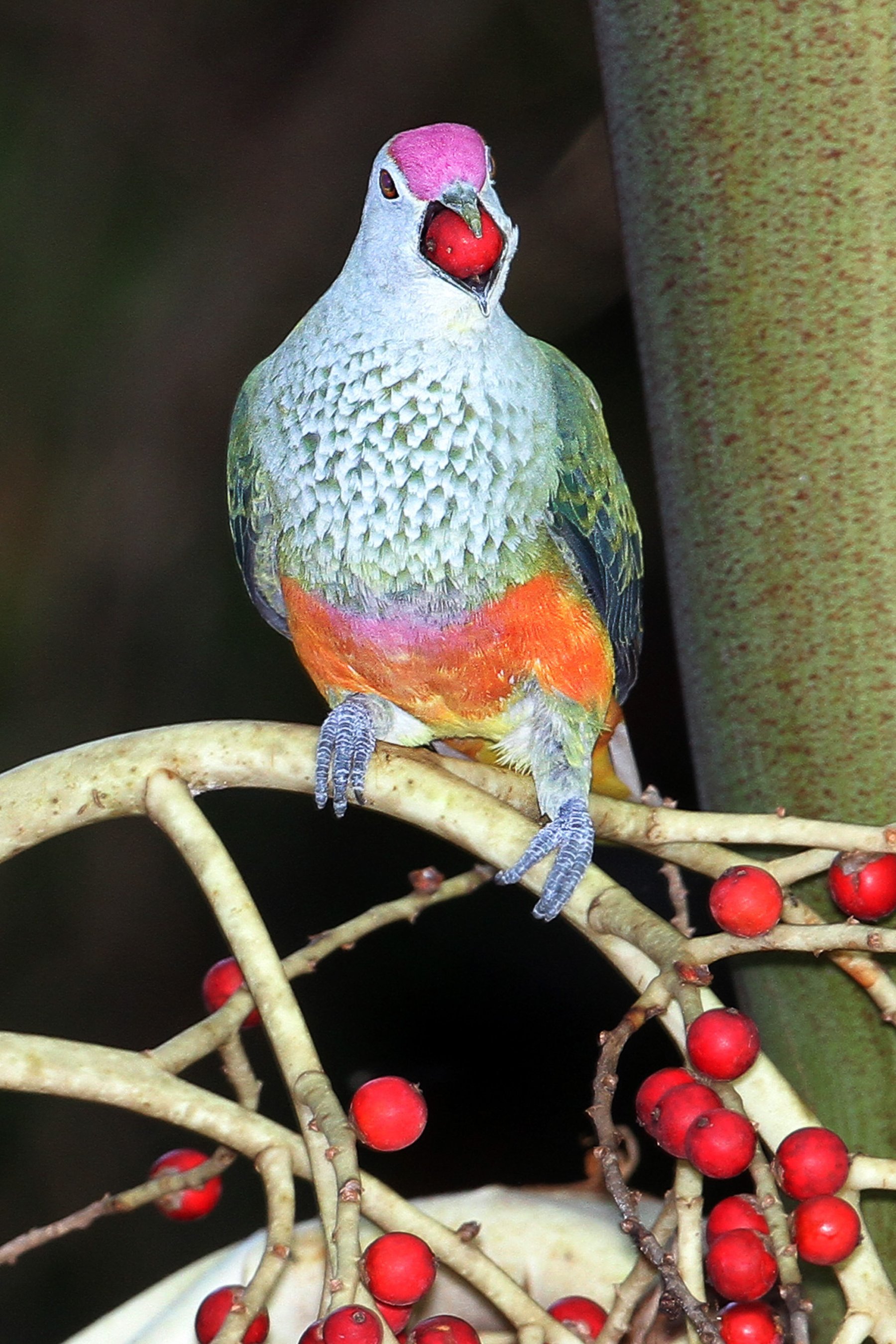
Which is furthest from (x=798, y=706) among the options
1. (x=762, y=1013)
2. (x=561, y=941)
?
(x=561, y=941)

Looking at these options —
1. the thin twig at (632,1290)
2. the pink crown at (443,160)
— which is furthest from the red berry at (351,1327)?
the pink crown at (443,160)

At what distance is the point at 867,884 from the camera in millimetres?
817

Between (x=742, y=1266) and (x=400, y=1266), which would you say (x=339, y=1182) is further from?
(x=742, y=1266)

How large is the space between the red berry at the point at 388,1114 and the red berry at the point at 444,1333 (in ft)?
0.32

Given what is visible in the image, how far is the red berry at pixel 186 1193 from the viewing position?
93 centimetres

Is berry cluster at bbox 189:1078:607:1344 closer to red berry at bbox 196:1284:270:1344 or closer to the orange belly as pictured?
red berry at bbox 196:1284:270:1344

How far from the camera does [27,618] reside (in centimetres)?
223

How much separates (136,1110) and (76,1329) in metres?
1.61

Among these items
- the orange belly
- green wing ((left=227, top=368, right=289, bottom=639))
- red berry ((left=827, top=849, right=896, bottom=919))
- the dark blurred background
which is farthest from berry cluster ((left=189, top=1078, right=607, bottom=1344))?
the dark blurred background

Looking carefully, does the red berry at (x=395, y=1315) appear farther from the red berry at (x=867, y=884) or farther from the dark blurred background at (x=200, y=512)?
the dark blurred background at (x=200, y=512)

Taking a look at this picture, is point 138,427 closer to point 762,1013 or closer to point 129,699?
→ point 129,699

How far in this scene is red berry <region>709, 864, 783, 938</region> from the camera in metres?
0.75

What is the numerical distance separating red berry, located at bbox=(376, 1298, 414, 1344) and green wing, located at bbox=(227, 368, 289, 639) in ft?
1.85

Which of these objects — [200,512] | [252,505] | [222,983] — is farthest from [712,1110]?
[200,512]
